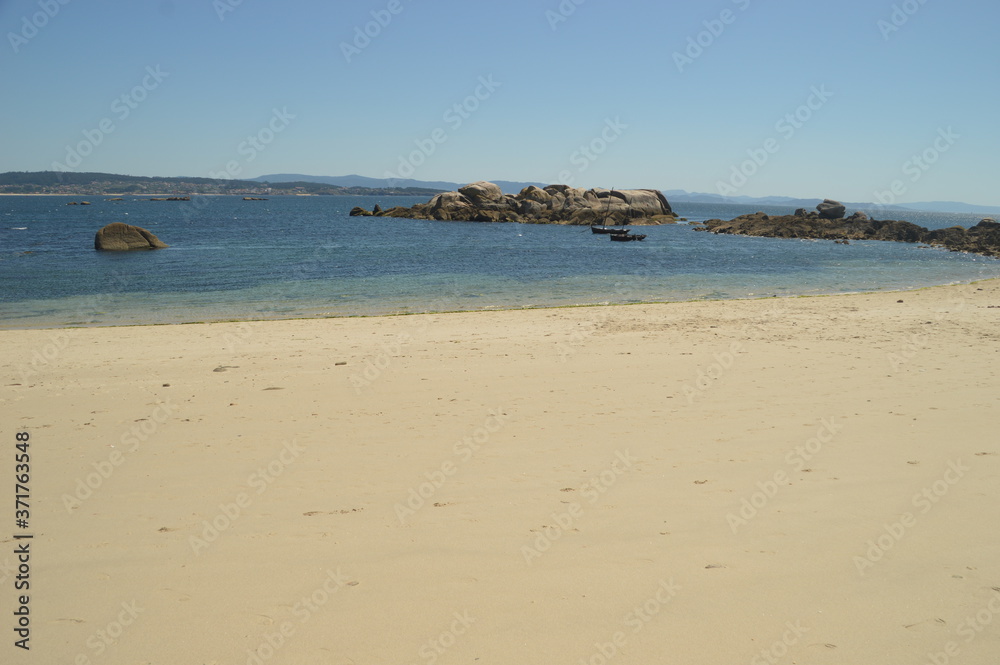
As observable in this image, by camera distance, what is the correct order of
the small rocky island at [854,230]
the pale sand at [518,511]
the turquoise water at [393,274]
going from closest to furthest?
the pale sand at [518,511] < the turquoise water at [393,274] < the small rocky island at [854,230]

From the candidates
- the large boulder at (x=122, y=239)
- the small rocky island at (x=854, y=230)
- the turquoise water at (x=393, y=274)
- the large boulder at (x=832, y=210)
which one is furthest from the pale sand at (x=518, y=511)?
the large boulder at (x=832, y=210)

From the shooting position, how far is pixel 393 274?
28.5 metres

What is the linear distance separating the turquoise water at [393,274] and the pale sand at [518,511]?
33.0ft

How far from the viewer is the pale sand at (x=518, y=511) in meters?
3.74

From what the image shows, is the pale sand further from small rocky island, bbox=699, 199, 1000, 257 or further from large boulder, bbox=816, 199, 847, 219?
large boulder, bbox=816, 199, 847, 219

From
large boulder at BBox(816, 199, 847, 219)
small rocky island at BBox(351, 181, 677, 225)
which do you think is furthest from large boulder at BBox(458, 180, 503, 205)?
large boulder at BBox(816, 199, 847, 219)

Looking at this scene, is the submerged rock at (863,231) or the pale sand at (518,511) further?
the submerged rock at (863,231)

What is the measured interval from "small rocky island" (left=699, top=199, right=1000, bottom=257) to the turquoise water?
4.46m

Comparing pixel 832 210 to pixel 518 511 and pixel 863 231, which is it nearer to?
pixel 863 231

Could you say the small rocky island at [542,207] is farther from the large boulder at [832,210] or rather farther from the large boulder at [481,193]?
the large boulder at [832,210]

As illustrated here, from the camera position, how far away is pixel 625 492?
558 cm

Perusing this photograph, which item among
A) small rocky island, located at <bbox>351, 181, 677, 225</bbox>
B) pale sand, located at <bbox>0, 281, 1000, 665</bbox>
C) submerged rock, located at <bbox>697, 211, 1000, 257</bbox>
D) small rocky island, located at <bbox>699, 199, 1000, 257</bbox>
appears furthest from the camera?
small rocky island, located at <bbox>351, 181, 677, 225</bbox>

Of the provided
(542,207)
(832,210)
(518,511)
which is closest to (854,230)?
(832,210)

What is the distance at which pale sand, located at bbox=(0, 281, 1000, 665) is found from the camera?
3.74 meters
